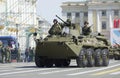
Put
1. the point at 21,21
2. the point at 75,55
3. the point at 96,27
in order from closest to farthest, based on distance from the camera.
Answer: the point at 75,55, the point at 21,21, the point at 96,27

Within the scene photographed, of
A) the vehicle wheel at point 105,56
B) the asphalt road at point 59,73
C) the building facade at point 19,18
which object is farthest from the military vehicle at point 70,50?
the building facade at point 19,18

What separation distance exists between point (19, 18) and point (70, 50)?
3355 centimetres

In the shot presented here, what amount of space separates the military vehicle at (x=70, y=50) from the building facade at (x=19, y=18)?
72.6ft

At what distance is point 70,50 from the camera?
2262cm

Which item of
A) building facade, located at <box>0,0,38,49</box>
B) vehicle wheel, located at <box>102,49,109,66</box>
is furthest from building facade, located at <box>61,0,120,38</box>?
vehicle wheel, located at <box>102,49,109,66</box>

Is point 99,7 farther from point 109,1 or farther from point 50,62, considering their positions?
point 50,62

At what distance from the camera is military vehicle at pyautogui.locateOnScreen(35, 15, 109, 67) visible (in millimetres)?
22625

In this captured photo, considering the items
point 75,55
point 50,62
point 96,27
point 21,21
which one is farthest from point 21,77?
point 96,27

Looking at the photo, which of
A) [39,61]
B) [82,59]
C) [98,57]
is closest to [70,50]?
[82,59]

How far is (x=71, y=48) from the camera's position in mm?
22578

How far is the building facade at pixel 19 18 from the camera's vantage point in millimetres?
49531

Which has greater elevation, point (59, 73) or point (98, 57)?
point (98, 57)

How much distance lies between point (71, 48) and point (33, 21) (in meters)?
37.1

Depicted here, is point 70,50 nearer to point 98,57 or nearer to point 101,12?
point 98,57
